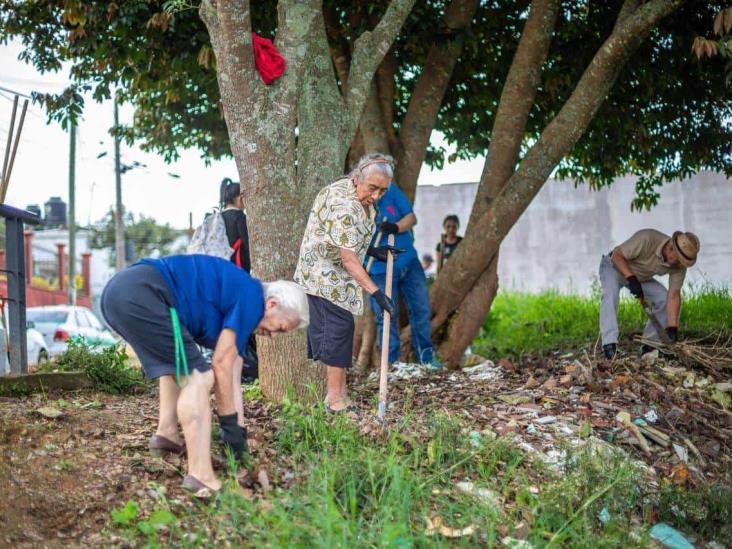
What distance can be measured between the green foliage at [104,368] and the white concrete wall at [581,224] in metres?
14.3

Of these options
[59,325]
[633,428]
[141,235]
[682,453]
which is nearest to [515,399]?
[633,428]

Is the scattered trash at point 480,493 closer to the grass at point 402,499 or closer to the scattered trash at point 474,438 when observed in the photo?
the grass at point 402,499

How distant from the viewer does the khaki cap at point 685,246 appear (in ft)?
28.3

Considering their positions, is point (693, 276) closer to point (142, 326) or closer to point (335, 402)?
point (335, 402)

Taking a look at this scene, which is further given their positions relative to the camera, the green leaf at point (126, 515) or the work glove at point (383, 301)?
the work glove at point (383, 301)

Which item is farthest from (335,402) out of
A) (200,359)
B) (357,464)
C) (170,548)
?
(170,548)

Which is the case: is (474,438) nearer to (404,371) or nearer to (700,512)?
(700,512)

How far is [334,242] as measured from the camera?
607 centimetres

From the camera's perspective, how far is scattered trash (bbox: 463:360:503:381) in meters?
8.53

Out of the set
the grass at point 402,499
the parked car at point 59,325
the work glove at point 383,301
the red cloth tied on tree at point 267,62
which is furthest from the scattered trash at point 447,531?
the parked car at point 59,325

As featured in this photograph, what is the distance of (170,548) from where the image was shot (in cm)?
421

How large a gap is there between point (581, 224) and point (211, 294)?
19.3m

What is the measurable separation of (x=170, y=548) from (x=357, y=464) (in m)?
1.15

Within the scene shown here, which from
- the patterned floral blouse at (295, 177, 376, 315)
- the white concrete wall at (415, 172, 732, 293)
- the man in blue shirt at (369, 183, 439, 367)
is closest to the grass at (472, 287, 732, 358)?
the man in blue shirt at (369, 183, 439, 367)
